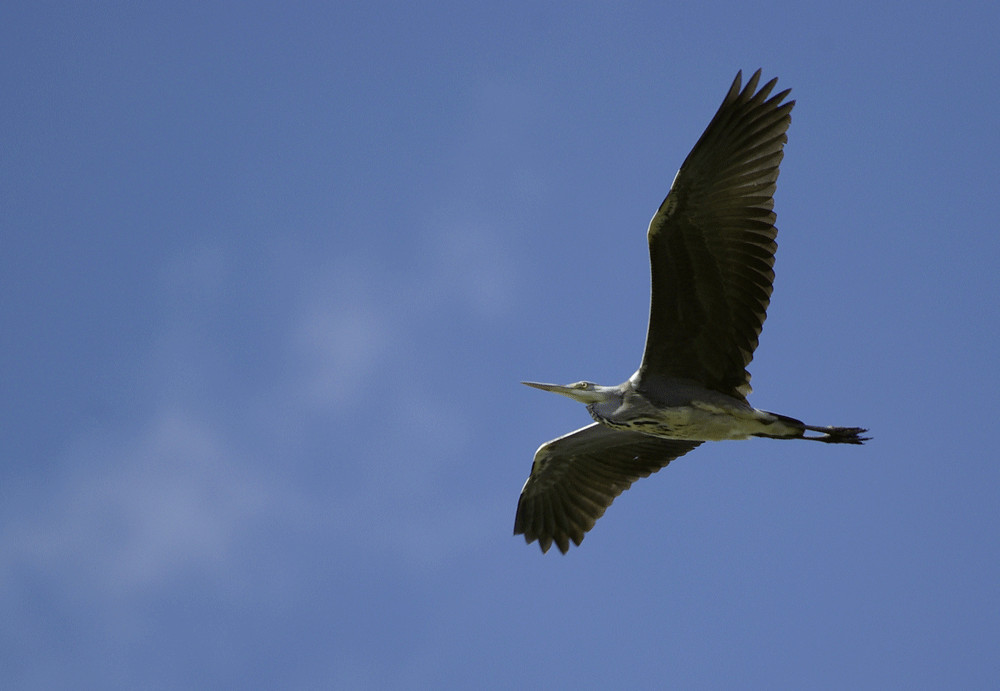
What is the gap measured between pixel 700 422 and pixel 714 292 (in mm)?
1320

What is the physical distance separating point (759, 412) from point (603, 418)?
159 cm

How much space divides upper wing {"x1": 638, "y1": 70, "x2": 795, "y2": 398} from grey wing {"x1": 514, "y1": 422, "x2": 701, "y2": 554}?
2520mm

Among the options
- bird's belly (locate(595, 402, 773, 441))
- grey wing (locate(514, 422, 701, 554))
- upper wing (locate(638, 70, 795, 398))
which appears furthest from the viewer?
grey wing (locate(514, 422, 701, 554))

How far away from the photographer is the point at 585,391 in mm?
11492

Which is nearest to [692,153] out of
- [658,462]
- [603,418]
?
[603,418]

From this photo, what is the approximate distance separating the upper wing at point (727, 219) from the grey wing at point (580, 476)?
8.27 feet

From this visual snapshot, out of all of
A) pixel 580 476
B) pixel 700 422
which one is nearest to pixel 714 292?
pixel 700 422

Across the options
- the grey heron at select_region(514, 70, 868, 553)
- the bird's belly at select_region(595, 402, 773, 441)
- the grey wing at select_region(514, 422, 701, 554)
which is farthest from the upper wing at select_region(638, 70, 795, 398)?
the grey wing at select_region(514, 422, 701, 554)

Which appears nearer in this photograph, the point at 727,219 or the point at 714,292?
the point at 727,219

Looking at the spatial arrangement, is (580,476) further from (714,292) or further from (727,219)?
(727,219)

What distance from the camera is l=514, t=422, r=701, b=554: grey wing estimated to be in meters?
12.8

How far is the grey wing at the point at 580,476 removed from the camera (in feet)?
42.0

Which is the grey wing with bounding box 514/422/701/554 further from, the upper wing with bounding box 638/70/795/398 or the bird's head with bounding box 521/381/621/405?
the upper wing with bounding box 638/70/795/398

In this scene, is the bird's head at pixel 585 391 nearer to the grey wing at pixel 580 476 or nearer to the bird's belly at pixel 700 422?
the bird's belly at pixel 700 422
